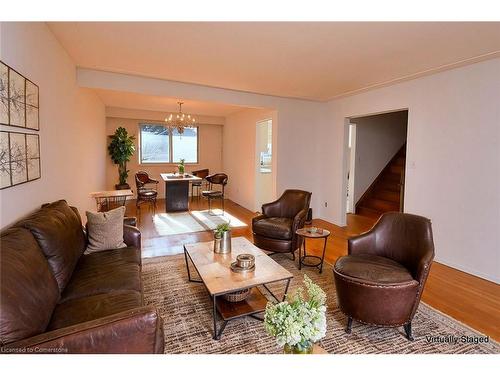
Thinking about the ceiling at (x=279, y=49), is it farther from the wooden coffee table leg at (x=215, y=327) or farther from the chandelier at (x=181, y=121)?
the chandelier at (x=181, y=121)

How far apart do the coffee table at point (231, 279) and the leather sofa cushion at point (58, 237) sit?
3.19 feet

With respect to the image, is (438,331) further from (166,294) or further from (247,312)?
(166,294)

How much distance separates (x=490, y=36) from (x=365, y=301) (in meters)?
2.67

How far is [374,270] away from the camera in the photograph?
211 centimetres

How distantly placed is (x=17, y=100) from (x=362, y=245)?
119 inches

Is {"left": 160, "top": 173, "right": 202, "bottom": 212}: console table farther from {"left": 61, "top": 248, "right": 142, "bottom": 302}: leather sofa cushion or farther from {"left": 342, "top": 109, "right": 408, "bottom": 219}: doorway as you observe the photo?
{"left": 61, "top": 248, "right": 142, "bottom": 302}: leather sofa cushion

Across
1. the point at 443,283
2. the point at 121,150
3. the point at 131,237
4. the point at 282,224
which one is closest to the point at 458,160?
the point at 443,283

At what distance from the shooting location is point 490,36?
2.49m

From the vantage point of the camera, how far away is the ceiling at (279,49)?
7.90ft

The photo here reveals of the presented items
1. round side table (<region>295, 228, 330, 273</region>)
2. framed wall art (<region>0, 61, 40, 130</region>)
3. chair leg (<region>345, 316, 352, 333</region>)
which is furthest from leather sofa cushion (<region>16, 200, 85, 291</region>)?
round side table (<region>295, 228, 330, 273</region>)

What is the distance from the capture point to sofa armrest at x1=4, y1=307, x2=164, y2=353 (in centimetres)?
118

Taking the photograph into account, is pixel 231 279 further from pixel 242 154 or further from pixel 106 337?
pixel 242 154

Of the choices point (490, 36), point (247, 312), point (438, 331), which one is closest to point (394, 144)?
point (490, 36)

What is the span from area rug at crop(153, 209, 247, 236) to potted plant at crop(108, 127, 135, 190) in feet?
5.93
